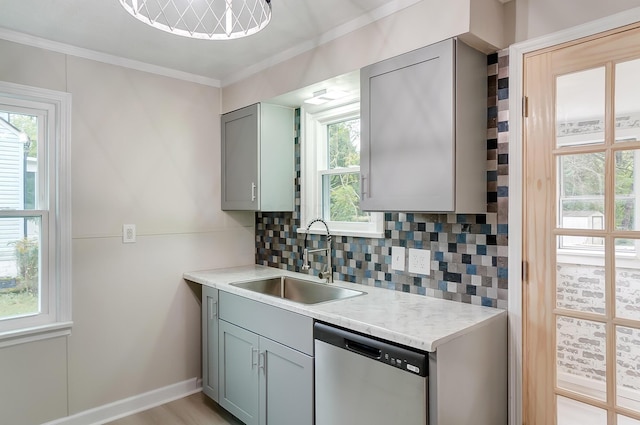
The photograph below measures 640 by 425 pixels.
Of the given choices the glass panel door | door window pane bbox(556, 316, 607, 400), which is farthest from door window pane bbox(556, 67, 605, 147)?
door window pane bbox(556, 316, 607, 400)

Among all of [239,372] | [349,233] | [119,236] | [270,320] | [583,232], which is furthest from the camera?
→ [119,236]

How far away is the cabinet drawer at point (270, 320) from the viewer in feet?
6.38

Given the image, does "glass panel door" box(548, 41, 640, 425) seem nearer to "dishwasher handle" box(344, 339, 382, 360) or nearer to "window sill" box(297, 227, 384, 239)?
"dishwasher handle" box(344, 339, 382, 360)

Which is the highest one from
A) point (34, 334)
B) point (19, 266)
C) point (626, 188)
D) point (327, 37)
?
point (327, 37)

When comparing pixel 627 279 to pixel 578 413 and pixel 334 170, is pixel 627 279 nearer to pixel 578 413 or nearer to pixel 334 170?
pixel 578 413

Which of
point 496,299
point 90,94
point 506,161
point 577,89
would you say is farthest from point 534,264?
point 90,94

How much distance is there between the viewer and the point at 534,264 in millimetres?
1775

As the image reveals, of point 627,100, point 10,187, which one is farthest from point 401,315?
point 10,187

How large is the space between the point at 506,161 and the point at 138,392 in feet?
8.90

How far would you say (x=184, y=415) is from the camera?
2.65 metres

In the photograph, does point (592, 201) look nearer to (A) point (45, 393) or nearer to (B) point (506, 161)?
(B) point (506, 161)

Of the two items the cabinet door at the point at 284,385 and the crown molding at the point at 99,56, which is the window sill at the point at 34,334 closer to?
the cabinet door at the point at 284,385

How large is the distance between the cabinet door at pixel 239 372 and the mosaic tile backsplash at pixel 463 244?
2.43 ft

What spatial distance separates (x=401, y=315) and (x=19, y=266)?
2219 mm
